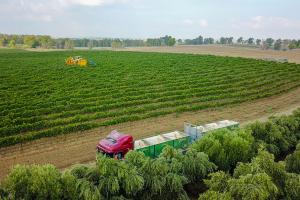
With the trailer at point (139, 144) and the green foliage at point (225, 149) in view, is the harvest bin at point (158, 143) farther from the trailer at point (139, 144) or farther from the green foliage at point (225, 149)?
the green foliage at point (225, 149)

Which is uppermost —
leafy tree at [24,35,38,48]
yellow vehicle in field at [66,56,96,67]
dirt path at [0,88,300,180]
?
leafy tree at [24,35,38,48]

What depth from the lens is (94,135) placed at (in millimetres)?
23203

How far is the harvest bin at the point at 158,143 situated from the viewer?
17.5 meters

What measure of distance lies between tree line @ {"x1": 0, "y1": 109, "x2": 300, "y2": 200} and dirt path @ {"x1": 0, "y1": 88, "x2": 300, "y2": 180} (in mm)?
6490

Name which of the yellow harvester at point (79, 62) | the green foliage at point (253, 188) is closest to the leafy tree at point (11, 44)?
the yellow harvester at point (79, 62)

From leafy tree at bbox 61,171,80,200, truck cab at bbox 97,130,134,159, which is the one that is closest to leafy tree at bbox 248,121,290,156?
truck cab at bbox 97,130,134,159

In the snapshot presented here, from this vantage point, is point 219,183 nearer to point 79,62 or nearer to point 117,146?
point 117,146

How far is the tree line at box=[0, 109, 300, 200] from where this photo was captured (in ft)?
37.4

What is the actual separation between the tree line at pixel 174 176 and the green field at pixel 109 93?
10.5m

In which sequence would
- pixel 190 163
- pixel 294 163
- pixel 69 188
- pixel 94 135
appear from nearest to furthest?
pixel 69 188 → pixel 190 163 → pixel 294 163 → pixel 94 135

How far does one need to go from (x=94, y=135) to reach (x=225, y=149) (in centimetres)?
999

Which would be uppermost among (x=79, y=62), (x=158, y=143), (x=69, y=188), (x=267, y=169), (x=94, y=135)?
(x=79, y=62)

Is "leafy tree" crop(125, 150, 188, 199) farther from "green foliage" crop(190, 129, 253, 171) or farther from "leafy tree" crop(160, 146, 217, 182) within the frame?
"green foliage" crop(190, 129, 253, 171)

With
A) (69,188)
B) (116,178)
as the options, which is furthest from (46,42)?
(69,188)
